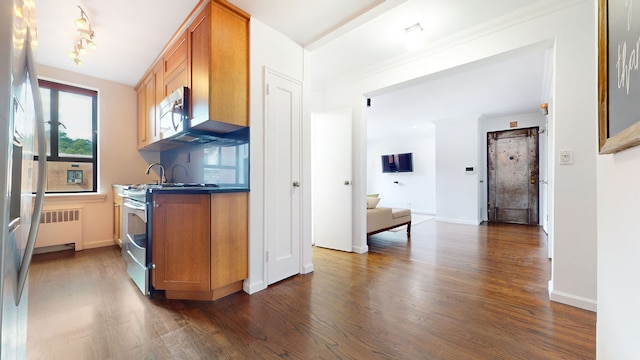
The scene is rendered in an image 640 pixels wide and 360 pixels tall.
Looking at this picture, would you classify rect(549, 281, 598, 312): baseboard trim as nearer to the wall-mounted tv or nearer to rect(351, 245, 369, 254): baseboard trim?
rect(351, 245, 369, 254): baseboard trim

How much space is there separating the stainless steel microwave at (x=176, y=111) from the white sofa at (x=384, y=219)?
8.68 feet

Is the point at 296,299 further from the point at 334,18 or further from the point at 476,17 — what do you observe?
the point at 476,17

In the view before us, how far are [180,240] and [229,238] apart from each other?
0.37 meters

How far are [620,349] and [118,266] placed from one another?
371 centimetres

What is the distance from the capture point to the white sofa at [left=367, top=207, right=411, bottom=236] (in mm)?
3723

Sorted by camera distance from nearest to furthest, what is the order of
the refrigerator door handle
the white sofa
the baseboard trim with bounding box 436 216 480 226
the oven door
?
1. the refrigerator door handle
2. the oven door
3. the white sofa
4. the baseboard trim with bounding box 436 216 480 226

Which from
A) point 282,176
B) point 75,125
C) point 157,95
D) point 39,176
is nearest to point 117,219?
point 75,125

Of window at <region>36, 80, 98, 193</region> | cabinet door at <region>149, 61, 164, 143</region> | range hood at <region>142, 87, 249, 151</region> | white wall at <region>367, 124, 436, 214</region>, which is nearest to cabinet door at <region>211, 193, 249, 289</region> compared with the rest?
range hood at <region>142, 87, 249, 151</region>

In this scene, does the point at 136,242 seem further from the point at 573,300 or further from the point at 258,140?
the point at 573,300

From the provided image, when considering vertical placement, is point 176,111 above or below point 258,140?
above

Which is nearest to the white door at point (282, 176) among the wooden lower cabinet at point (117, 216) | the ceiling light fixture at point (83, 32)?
the ceiling light fixture at point (83, 32)

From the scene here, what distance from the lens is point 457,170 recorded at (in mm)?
5812

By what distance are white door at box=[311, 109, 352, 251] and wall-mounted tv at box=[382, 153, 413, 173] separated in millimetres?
4866

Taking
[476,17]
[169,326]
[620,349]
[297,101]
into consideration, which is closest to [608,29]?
[620,349]
